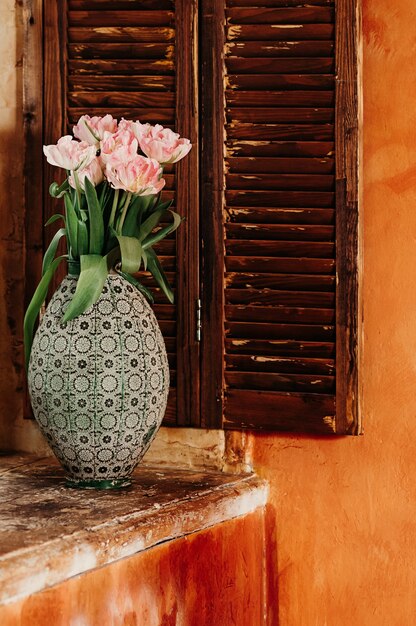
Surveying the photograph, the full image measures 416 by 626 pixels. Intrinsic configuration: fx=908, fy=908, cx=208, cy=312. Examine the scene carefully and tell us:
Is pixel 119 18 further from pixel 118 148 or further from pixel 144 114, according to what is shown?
pixel 118 148

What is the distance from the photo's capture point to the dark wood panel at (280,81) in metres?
1.67

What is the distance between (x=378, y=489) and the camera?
1.68 metres

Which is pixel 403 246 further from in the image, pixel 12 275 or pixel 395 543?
pixel 12 275

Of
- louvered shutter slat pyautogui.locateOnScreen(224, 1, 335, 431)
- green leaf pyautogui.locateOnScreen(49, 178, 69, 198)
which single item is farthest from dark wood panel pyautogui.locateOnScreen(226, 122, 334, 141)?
green leaf pyautogui.locateOnScreen(49, 178, 69, 198)

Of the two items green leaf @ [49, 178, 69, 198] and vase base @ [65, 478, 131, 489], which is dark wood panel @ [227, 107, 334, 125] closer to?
green leaf @ [49, 178, 69, 198]

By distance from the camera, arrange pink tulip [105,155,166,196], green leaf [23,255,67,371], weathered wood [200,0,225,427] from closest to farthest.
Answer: pink tulip [105,155,166,196], green leaf [23,255,67,371], weathered wood [200,0,225,427]

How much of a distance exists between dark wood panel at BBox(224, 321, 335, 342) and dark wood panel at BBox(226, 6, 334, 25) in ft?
1.85

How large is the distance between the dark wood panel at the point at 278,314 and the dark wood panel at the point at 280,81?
16.2 inches

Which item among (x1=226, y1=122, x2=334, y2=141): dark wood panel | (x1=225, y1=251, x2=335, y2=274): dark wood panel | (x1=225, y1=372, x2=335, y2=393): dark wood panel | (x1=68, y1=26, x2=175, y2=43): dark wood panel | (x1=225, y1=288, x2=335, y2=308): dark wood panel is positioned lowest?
(x1=225, y1=372, x2=335, y2=393): dark wood panel

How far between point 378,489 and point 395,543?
102mm

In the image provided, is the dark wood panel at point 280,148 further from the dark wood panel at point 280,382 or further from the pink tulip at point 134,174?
the dark wood panel at point 280,382

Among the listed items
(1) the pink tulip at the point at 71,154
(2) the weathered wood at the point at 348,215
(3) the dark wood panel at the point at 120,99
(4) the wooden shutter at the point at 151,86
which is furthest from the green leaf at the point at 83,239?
(2) the weathered wood at the point at 348,215

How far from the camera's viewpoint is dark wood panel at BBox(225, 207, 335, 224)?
1674 millimetres

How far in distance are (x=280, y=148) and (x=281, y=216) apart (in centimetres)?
13
